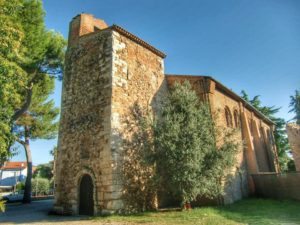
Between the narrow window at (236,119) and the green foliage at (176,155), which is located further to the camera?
the narrow window at (236,119)

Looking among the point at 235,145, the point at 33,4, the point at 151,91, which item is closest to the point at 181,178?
the point at 235,145

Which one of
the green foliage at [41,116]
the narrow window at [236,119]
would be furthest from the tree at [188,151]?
the green foliage at [41,116]

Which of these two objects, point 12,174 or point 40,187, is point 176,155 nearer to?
point 40,187

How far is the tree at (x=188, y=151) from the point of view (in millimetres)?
10078

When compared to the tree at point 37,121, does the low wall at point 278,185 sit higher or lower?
lower

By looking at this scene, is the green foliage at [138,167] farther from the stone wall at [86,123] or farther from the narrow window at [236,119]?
the narrow window at [236,119]

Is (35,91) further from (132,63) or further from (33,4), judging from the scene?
(132,63)

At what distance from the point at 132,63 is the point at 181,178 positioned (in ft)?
21.3

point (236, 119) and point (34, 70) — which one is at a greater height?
point (34, 70)

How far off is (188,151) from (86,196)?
16.7 ft

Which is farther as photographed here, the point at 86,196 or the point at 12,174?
the point at 12,174

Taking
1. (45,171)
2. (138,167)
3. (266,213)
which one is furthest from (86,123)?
(45,171)

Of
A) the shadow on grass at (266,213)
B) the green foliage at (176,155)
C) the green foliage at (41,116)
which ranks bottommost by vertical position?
the shadow on grass at (266,213)

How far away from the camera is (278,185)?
14594 mm
